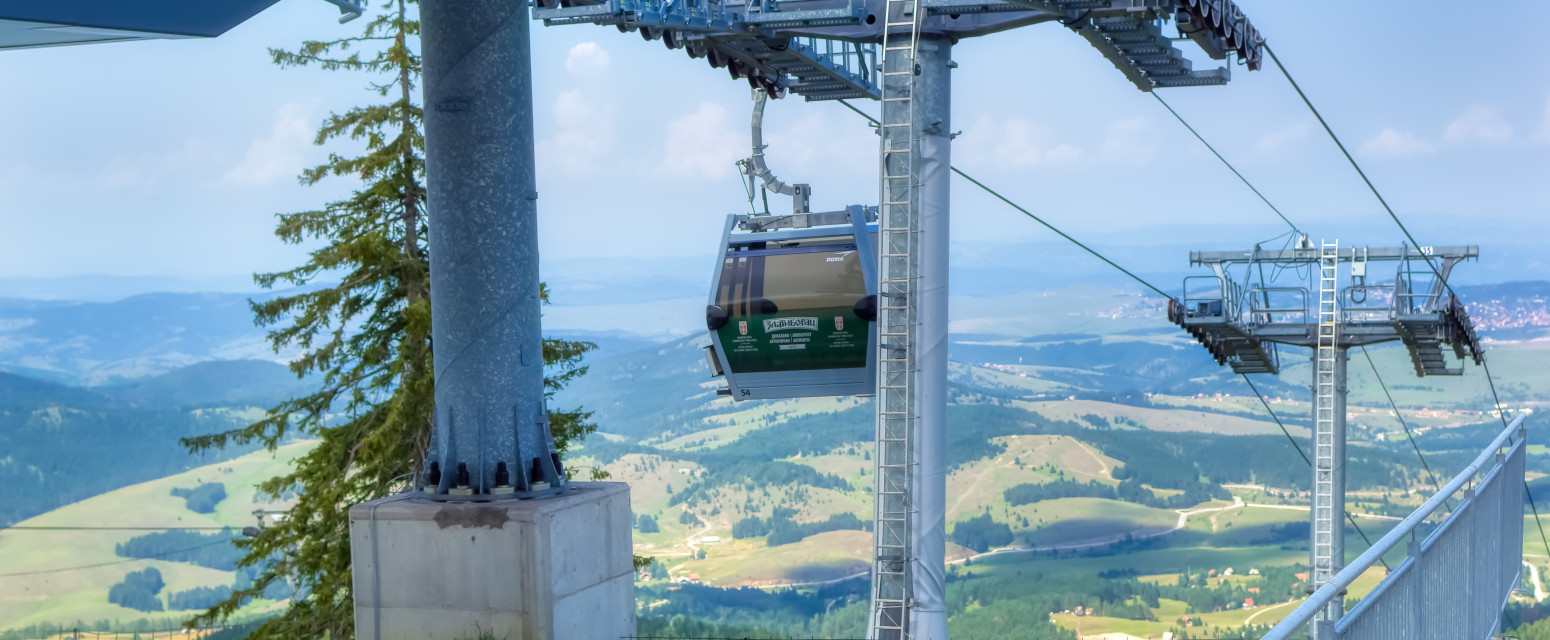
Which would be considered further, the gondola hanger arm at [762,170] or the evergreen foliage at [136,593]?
the evergreen foliage at [136,593]

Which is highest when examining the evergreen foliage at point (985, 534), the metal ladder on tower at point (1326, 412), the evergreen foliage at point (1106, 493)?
the metal ladder on tower at point (1326, 412)

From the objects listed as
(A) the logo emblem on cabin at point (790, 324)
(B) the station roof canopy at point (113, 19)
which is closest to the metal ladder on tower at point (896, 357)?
(A) the logo emblem on cabin at point (790, 324)

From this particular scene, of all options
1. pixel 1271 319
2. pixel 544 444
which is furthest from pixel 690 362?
pixel 544 444

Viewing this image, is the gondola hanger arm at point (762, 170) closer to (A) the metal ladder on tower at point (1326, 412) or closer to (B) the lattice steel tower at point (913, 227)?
(B) the lattice steel tower at point (913, 227)

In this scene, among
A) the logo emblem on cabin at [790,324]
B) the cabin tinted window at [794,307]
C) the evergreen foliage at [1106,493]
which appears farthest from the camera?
the evergreen foliage at [1106,493]

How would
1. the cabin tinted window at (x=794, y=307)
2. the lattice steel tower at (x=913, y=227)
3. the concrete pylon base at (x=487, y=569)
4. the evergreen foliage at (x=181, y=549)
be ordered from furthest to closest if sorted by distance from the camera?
the evergreen foliage at (x=181, y=549), the cabin tinted window at (x=794, y=307), the lattice steel tower at (x=913, y=227), the concrete pylon base at (x=487, y=569)

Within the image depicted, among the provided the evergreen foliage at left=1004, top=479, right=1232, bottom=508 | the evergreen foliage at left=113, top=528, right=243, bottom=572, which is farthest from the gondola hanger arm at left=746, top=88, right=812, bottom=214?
the evergreen foliage at left=1004, top=479, right=1232, bottom=508

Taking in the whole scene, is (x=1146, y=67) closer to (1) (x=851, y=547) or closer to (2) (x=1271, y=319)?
(2) (x=1271, y=319)

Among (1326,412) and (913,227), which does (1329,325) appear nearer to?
(1326,412)
